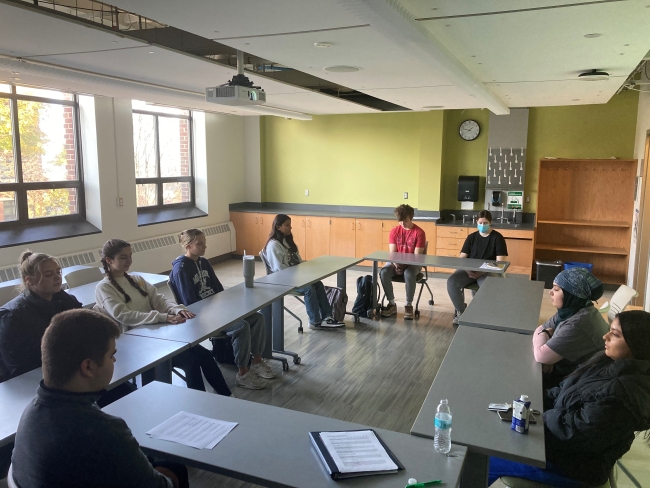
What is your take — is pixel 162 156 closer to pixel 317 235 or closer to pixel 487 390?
pixel 317 235

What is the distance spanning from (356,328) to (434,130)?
4066 mm

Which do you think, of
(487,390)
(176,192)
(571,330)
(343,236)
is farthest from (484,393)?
(176,192)

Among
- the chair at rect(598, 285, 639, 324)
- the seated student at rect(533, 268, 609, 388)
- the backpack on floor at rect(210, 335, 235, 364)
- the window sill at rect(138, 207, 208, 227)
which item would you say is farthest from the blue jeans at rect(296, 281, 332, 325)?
the window sill at rect(138, 207, 208, 227)

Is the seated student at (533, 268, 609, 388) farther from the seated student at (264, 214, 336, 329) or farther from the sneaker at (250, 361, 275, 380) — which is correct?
the seated student at (264, 214, 336, 329)

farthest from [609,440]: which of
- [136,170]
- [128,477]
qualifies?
[136,170]

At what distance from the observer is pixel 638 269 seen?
21.7 feet

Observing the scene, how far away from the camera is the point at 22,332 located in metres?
2.90

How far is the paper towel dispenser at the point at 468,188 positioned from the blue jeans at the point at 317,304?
376 centimetres

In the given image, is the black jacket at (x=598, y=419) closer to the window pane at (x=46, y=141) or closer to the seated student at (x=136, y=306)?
the seated student at (x=136, y=306)

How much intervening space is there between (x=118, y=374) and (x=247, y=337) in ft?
5.40

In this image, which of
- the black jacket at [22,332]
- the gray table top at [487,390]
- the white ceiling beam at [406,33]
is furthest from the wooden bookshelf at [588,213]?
the black jacket at [22,332]

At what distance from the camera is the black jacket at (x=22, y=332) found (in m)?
2.84

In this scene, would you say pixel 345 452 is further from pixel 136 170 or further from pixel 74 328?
pixel 136 170

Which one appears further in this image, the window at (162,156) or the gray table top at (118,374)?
the window at (162,156)
